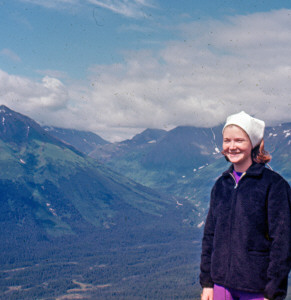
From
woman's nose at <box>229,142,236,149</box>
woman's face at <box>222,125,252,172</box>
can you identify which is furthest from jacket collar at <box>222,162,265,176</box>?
woman's nose at <box>229,142,236,149</box>

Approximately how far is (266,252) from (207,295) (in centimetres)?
178

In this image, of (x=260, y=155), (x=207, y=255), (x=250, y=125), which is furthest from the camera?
(x=207, y=255)

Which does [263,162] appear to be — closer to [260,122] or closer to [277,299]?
[260,122]

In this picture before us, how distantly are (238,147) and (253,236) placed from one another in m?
1.88

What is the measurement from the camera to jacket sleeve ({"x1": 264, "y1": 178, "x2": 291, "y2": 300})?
7.54m

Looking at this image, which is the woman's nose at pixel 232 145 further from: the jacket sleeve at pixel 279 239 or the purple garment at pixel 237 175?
the jacket sleeve at pixel 279 239

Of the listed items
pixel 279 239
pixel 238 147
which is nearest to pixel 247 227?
pixel 279 239

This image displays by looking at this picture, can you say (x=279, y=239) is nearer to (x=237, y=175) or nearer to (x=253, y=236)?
(x=253, y=236)

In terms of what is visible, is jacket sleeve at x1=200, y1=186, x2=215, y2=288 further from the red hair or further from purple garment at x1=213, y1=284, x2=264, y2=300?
the red hair

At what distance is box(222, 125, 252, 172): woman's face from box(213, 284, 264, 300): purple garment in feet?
8.43

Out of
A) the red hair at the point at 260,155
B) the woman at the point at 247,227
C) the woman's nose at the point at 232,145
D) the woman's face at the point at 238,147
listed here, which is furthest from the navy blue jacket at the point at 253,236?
the woman's nose at the point at 232,145

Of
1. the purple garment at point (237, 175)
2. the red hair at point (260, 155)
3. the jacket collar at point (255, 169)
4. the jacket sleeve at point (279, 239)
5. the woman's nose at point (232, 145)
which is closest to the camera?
the jacket sleeve at point (279, 239)

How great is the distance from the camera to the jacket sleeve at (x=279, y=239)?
754cm

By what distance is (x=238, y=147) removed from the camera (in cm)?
862
